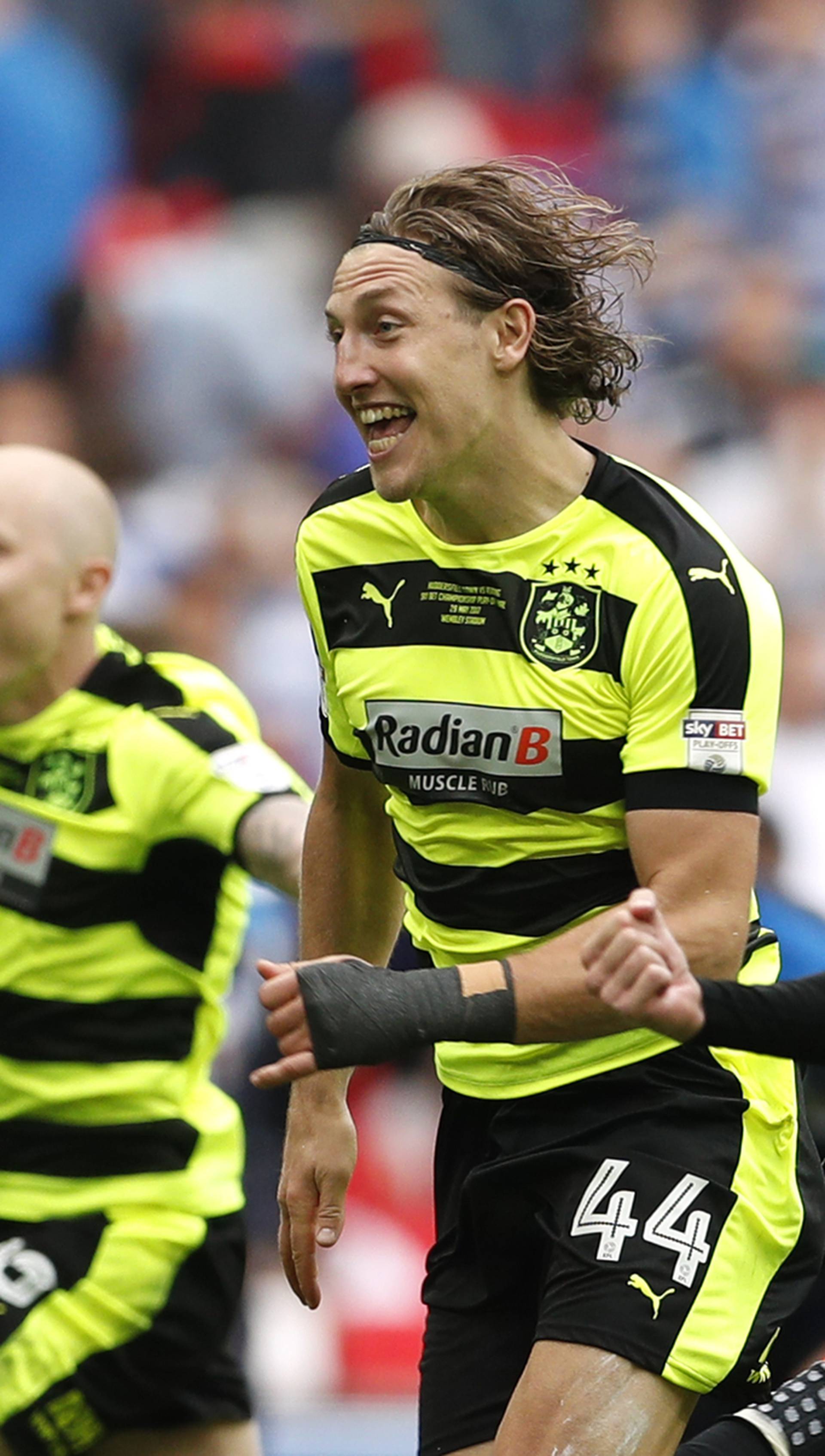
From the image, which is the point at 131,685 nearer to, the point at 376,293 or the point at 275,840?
the point at 275,840

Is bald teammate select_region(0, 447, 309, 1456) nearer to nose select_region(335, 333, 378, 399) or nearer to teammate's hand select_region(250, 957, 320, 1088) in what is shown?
nose select_region(335, 333, 378, 399)

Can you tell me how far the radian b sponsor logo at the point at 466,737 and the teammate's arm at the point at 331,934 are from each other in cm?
30

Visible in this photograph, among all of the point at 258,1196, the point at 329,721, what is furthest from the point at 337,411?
the point at 329,721

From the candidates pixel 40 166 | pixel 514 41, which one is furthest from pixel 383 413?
pixel 514 41

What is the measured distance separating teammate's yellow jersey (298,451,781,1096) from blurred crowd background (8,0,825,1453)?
14.7 feet

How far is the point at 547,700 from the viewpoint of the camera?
3463 millimetres

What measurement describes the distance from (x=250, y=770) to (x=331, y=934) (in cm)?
57

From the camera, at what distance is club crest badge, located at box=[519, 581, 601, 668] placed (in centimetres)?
345

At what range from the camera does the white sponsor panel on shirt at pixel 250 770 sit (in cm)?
444

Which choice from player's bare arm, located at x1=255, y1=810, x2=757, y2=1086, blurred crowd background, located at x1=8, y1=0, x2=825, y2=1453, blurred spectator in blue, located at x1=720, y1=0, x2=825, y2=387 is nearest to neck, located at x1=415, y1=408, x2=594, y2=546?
player's bare arm, located at x1=255, y1=810, x2=757, y2=1086

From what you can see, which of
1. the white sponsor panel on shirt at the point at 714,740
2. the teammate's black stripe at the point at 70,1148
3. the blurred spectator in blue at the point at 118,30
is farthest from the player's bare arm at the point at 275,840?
the blurred spectator in blue at the point at 118,30

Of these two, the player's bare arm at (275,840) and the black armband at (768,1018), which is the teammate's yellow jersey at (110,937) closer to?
the player's bare arm at (275,840)

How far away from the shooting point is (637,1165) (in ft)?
11.3

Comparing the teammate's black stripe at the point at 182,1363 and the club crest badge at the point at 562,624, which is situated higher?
the club crest badge at the point at 562,624
